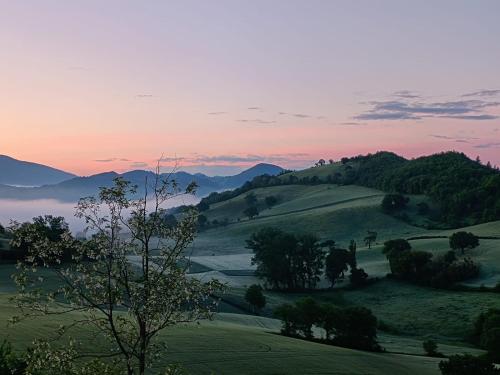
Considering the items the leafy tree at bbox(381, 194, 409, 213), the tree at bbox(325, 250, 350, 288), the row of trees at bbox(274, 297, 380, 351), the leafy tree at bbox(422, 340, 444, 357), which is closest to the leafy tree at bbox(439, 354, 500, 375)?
the leafy tree at bbox(422, 340, 444, 357)

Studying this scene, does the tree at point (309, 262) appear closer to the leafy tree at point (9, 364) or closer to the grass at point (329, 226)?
the grass at point (329, 226)

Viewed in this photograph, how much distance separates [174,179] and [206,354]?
2525 centimetres

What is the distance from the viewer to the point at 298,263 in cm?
11750

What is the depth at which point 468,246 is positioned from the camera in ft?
395

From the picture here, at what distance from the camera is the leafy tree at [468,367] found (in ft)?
141

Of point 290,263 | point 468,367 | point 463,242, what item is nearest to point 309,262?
point 290,263

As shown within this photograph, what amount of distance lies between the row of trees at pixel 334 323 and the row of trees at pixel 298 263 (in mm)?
50618

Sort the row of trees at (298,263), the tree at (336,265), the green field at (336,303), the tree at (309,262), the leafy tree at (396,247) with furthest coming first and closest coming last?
1. the leafy tree at (396,247)
2. the tree at (309,262)
3. the row of trees at (298,263)
4. the tree at (336,265)
5. the green field at (336,303)

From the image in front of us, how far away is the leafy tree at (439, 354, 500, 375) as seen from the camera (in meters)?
43.0

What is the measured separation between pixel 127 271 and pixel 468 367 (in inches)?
1381

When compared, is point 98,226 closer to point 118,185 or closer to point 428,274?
point 118,185

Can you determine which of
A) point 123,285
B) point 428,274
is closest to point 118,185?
point 123,285

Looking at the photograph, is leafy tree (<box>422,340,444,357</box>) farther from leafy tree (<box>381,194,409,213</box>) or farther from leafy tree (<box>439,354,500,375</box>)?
leafy tree (<box>381,194,409,213</box>)

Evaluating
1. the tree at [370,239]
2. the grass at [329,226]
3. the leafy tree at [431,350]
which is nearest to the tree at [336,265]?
the tree at [370,239]
